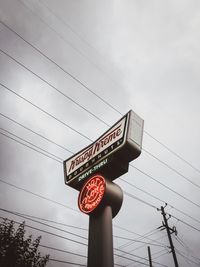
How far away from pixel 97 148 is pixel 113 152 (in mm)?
1323

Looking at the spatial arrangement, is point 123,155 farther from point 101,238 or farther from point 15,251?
point 15,251

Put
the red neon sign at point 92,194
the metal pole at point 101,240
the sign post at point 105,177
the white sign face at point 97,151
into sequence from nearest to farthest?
the metal pole at point 101,240 < the sign post at point 105,177 < the red neon sign at point 92,194 < the white sign face at point 97,151

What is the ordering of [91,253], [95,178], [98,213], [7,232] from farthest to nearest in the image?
[7,232], [95,178], [98,213], [91,253]

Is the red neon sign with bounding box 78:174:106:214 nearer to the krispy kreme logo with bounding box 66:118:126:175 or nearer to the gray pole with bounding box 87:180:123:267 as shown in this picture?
the gray pole with bounding box 87:180:123:267

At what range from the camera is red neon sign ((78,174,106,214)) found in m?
10.7

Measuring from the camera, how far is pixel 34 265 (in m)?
17.3

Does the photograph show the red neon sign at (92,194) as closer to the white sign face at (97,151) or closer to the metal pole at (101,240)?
the metal pole at (101,240)

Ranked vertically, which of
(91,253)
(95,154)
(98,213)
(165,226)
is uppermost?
(165,226)

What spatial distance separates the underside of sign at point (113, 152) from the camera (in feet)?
35.8

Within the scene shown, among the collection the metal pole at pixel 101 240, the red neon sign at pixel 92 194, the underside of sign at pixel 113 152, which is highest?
the underside of sign at pixel 113 152

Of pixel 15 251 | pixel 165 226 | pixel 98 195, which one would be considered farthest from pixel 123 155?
pixel 165 226

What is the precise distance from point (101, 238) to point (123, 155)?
3.29m

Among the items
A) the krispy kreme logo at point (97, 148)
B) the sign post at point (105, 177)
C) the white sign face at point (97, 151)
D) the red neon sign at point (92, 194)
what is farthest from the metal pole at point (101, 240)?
the krispy kreme logo at point (97, 148)

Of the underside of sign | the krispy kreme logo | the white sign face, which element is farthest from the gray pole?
the krispy kreme logo
